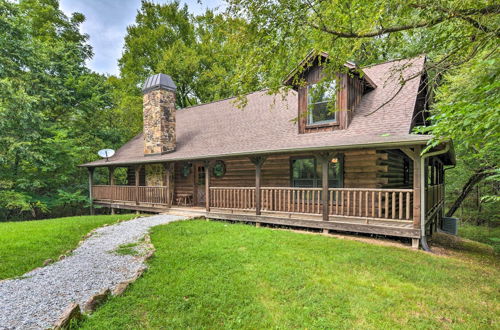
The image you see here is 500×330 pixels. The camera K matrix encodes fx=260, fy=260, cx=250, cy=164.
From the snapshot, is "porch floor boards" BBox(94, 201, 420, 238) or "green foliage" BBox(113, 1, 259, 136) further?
"green foliage" BBox(113, 1, 259, 136)

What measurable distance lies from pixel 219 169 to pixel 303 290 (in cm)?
840

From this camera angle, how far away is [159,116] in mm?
12648

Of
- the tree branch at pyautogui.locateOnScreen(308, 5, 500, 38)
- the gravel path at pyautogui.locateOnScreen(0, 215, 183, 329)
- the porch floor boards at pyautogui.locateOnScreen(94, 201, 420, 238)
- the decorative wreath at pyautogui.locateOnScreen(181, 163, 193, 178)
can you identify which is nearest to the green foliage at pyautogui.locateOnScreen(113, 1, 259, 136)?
the decorative wreath at pyautogui.locateOnScreen(181, 163, 193, 178)

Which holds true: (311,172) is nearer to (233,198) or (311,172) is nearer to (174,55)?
(233,198)

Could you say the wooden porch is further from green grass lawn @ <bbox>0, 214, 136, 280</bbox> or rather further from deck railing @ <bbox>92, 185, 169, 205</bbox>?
green grass lawn @ <bbox>0, 214, 136, 280</bbox>

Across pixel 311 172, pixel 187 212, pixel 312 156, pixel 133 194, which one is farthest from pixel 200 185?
pixel 312 156

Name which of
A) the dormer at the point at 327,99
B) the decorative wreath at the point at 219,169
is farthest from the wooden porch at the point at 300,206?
the dormer at the point at 327,99

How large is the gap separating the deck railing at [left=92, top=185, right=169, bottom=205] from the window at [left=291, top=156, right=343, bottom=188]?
571 centimetres

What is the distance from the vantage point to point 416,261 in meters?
5.23

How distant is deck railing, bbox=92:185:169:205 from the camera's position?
38.5 ft

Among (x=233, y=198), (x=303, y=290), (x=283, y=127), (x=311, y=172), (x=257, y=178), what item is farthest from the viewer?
(x=283, y=127)

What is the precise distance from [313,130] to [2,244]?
9001 mm

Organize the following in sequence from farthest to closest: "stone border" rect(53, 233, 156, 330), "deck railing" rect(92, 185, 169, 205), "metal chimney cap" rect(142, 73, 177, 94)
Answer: "metal chimney cap" rect(142, 73, 177, 94)
"deck railing" rect(92, 185, 169, 205)
"stone border" rect(53, 233, 156, 330)

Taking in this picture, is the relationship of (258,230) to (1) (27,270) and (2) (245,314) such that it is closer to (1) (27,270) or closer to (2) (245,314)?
(2) (245,314)
